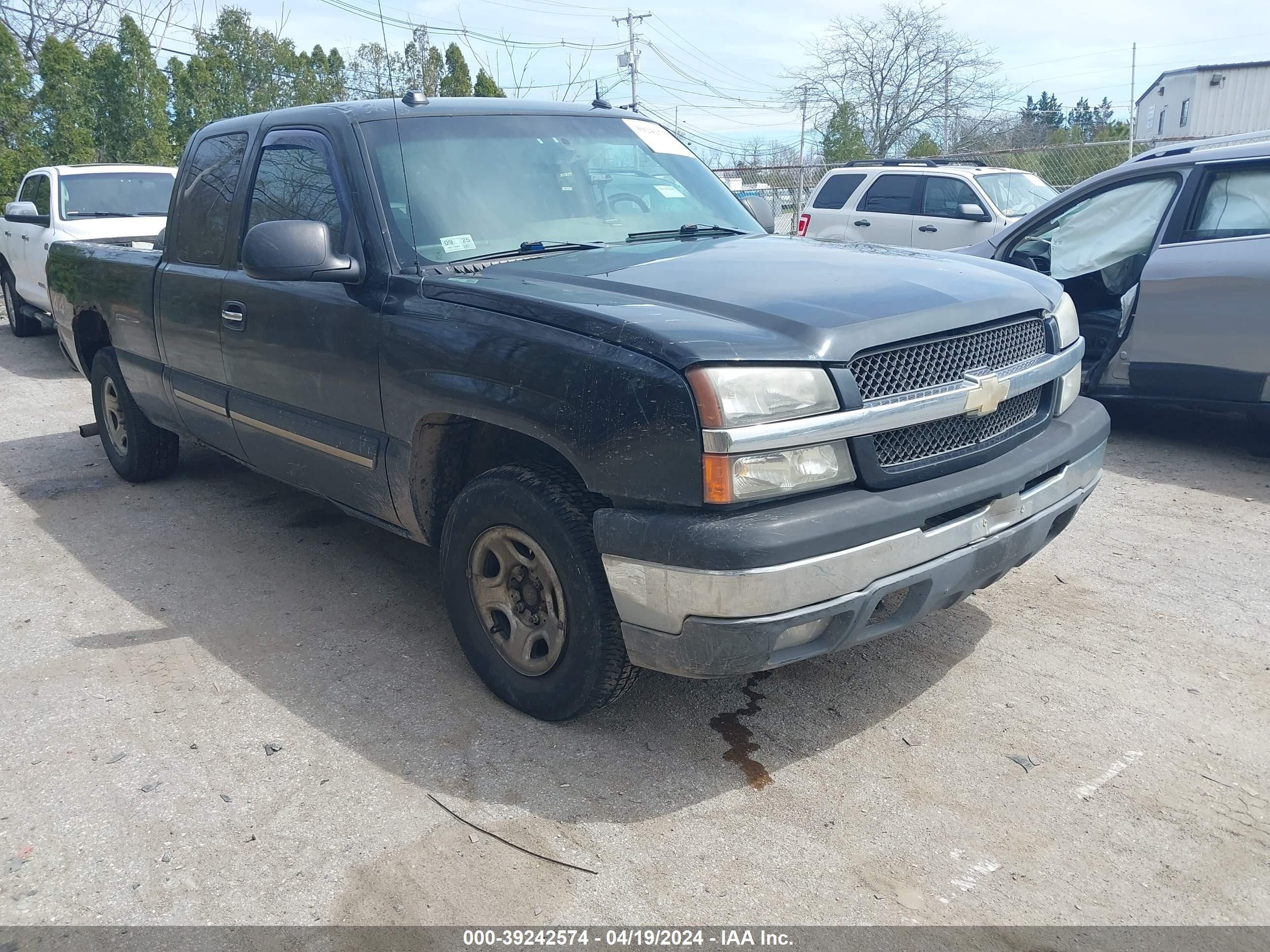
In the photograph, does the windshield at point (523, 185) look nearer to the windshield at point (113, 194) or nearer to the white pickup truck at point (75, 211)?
the white pickup truck at point (75, 211)

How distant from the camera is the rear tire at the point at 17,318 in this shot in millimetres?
12070

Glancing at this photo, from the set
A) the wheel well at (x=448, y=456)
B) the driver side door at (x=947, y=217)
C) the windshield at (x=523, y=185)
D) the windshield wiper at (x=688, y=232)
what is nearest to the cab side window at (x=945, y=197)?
the driver side door at (x=947, y=217)

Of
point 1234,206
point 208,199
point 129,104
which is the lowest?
point 1234,206

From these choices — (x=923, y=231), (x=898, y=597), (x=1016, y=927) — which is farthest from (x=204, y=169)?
(x=923, y=231)

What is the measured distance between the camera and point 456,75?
1719 cm

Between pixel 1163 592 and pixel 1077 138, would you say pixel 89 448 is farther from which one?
pixel 1077 138

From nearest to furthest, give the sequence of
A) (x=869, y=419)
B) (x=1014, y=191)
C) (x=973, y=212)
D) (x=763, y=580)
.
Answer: (x=763, y=580)
(x=869, y=419)
(x=973, y=212)
(x=1014, y=191)

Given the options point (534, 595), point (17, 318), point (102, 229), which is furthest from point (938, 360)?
point (17, 318)

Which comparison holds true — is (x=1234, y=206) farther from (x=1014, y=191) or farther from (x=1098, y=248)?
(x=1014, y=191)

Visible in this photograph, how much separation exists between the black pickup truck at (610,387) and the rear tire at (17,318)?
8947mm

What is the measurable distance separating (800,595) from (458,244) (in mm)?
1831

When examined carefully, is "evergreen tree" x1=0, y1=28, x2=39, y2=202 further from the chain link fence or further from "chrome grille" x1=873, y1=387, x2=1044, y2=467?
"chrome grille" x1=873, y1=387, x2=1044, y2=467

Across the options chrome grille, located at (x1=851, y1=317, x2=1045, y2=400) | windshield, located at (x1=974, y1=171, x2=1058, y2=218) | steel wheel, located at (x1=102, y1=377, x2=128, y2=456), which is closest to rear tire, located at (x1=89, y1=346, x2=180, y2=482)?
steel wheel, located at (x1=102, y1=377, x2=128, y2=456)

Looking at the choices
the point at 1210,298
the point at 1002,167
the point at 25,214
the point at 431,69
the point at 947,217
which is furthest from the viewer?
the point at 1002,167
